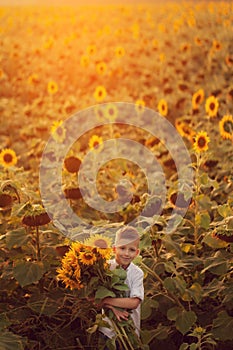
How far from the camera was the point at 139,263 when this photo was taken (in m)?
3.13

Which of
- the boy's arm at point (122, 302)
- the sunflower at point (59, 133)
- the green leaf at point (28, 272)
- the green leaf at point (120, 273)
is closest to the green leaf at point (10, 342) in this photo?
the green leaf at point (28, 272)

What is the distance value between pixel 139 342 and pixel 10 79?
9041 mm

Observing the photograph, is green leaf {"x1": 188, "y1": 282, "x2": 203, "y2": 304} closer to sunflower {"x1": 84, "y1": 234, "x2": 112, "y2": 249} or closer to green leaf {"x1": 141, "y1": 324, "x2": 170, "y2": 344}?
green leaf {"x1": 141, "y1": 324, "x2": 170, "y2": 344}

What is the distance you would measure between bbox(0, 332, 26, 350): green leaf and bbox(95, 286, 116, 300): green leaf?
0.40 metres

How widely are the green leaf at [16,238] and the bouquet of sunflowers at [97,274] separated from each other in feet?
1.65

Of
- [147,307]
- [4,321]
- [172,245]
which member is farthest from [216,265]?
[4,321]

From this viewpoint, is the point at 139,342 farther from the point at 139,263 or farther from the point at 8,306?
the point at 8,306

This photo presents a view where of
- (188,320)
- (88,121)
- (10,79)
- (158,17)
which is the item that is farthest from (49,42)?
(188,320)

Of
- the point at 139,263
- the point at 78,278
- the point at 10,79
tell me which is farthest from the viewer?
the point at 10,79

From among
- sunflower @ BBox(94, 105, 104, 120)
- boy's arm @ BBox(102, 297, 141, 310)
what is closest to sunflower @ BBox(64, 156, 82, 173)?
boy's arm @ BBox(102, 297, 141, 310)

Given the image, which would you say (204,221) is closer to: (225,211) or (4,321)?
(225,211)

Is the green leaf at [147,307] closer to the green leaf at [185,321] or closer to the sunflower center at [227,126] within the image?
the green leaf at [185,321]

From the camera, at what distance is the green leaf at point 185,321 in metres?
3.13

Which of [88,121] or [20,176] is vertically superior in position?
[20,176]
